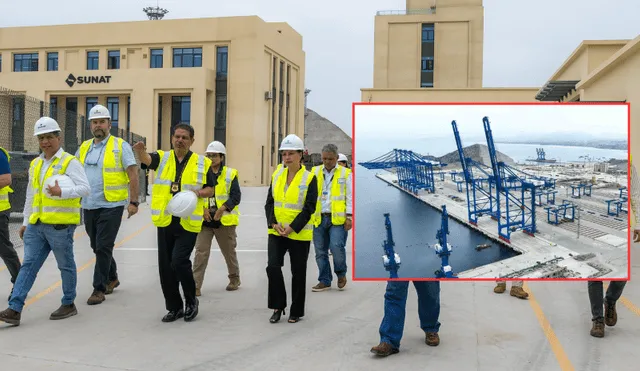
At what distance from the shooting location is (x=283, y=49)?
4994 centimetres

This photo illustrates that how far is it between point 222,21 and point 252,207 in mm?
26493

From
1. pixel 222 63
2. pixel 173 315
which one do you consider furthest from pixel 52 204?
pixel 222 63

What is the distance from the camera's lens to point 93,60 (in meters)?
46.9

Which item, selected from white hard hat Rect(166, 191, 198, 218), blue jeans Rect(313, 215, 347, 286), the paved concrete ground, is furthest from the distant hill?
white hard hat Rect(166, 191, 198, 218)

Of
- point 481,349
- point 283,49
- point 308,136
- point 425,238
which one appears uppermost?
point 283,49

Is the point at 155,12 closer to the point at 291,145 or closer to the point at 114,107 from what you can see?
the point at 114,107

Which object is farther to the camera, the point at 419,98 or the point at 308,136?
the point at 308,136

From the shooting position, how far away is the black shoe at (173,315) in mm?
6023

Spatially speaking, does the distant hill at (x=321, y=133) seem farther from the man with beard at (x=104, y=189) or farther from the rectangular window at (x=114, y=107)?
the man with beard at (x=104, y=189)

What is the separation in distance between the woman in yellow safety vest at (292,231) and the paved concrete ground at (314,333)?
10.0 inches

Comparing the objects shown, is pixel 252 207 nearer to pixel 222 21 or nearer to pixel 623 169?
pixel 623 169

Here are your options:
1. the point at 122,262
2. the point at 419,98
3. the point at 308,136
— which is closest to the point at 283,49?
the point at 419,98

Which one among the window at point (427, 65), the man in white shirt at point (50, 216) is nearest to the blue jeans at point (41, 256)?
the man in white shirt at point (50, 216)

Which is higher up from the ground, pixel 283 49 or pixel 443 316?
pixel 283 49
